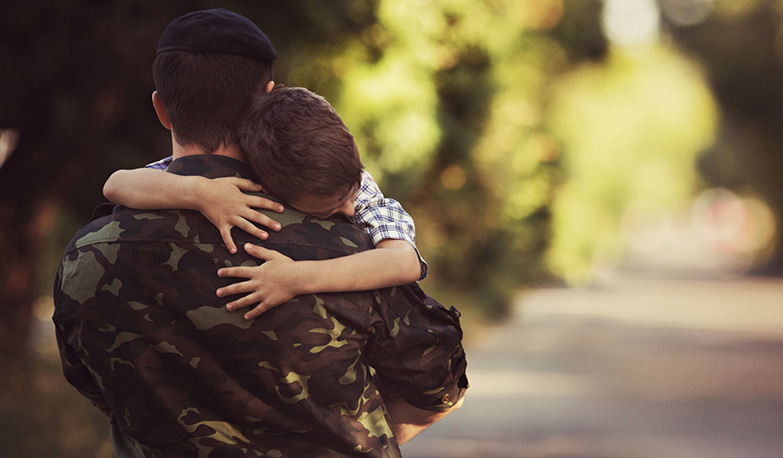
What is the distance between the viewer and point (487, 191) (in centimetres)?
1867

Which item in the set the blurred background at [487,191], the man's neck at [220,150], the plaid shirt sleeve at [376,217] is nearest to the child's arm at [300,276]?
the plaid shirt sleeve at [376,217]

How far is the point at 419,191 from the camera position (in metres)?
16.8

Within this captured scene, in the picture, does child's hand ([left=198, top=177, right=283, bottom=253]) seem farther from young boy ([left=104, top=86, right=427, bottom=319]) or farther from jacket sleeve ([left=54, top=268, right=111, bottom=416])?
jacket sleeve ([left=54, top=268, right=111, bottom=416])

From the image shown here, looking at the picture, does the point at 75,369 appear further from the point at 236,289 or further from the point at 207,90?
the point at 207,90

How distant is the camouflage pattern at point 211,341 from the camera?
6.62ft

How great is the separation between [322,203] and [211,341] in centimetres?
32

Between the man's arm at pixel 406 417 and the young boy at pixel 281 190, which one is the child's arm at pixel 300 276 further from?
the man's arm at pixel 406 417

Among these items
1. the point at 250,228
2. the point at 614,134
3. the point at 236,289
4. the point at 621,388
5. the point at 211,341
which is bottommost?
the point at 621,388

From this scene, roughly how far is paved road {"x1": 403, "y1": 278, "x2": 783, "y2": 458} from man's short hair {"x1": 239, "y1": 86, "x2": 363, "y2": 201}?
22.7 ft

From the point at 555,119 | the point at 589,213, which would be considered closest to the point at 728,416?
the point at 555,119

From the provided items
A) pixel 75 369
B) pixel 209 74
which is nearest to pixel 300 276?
pixel 209 74

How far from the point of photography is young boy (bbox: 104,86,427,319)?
201 centimetres

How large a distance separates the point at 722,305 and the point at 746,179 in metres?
22.0

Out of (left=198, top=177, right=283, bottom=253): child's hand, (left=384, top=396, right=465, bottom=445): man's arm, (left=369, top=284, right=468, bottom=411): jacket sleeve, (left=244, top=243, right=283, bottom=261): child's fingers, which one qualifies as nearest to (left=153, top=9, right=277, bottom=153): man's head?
(left=198, top=177, right=283, bottom=253): child's hand
